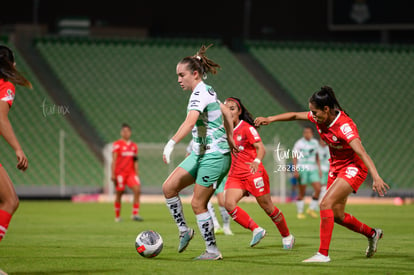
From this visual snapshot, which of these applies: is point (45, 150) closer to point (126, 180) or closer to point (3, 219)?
point (126, 180)

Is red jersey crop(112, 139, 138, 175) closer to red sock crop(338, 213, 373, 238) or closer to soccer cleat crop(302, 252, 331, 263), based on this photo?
red sock crop(338, 213, 373, 238)

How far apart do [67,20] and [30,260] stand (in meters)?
23.3

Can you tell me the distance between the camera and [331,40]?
30.3 metres

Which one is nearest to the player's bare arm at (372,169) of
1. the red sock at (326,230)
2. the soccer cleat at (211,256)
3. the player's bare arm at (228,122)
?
the red sock at (326,230)

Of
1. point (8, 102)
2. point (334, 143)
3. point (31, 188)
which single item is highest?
point (8, 102)

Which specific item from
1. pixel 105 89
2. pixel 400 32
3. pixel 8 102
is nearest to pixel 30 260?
pixel 8 102

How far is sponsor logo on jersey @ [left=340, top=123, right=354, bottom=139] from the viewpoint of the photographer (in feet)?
24.6

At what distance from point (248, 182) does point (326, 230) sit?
8.22 feet

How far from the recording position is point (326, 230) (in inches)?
298

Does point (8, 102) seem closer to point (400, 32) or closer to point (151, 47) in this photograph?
point (151, 47)

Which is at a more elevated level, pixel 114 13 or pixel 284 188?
pixel 114 13

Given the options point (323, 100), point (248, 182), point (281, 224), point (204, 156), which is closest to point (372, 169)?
point (323, 100)

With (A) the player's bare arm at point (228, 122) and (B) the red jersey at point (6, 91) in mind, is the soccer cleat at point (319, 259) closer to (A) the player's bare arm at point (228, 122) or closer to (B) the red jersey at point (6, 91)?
(A) the player's bare arm at point (228, 122)

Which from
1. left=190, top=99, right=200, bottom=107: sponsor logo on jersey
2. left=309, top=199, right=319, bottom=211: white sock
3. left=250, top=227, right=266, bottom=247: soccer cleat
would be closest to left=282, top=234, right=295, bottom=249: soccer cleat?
left=250, top=227, right=266, bottom=247: soccer cleat
